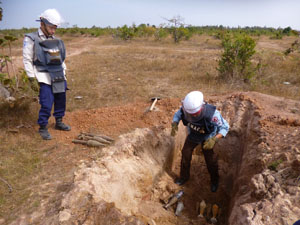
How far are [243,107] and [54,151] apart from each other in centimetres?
330

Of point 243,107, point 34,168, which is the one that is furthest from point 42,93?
point 243,107

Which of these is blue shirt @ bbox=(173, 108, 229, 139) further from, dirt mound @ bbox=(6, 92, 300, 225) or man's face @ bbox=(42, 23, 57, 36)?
man's face @ bbox=(42, 23, 57, 36)

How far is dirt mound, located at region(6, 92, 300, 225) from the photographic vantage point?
198 cm

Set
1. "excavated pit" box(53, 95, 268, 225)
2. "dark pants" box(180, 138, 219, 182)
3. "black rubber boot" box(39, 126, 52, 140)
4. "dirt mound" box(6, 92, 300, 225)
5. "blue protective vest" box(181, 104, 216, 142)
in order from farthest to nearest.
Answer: "black rubber boot" box(39, 126, 52, 140) → "dark pants" box(180, 138, 219, 182) → "blue protective vest" box(181, 104, 216, 142) → "excavated pit" box(53, 95, 268, 225) → "dirt mound" box(6, 92, 300, 225)

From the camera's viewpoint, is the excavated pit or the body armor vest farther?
the body armor vest

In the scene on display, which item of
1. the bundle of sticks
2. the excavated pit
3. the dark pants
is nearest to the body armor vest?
the bundle of sticks

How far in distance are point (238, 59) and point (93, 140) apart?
533 centimetres

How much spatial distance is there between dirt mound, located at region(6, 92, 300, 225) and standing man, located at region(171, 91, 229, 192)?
365 millimetres

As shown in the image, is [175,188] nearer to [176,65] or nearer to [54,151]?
[54,151]

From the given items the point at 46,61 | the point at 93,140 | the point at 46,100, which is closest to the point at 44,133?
the point at 46,100

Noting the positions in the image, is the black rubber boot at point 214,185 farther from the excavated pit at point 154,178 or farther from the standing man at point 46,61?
the standing man at point 46,61

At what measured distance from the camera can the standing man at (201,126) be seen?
2.63m

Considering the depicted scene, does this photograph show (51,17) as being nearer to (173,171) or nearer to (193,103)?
(193,103)

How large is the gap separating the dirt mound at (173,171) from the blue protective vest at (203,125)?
0.62 m
